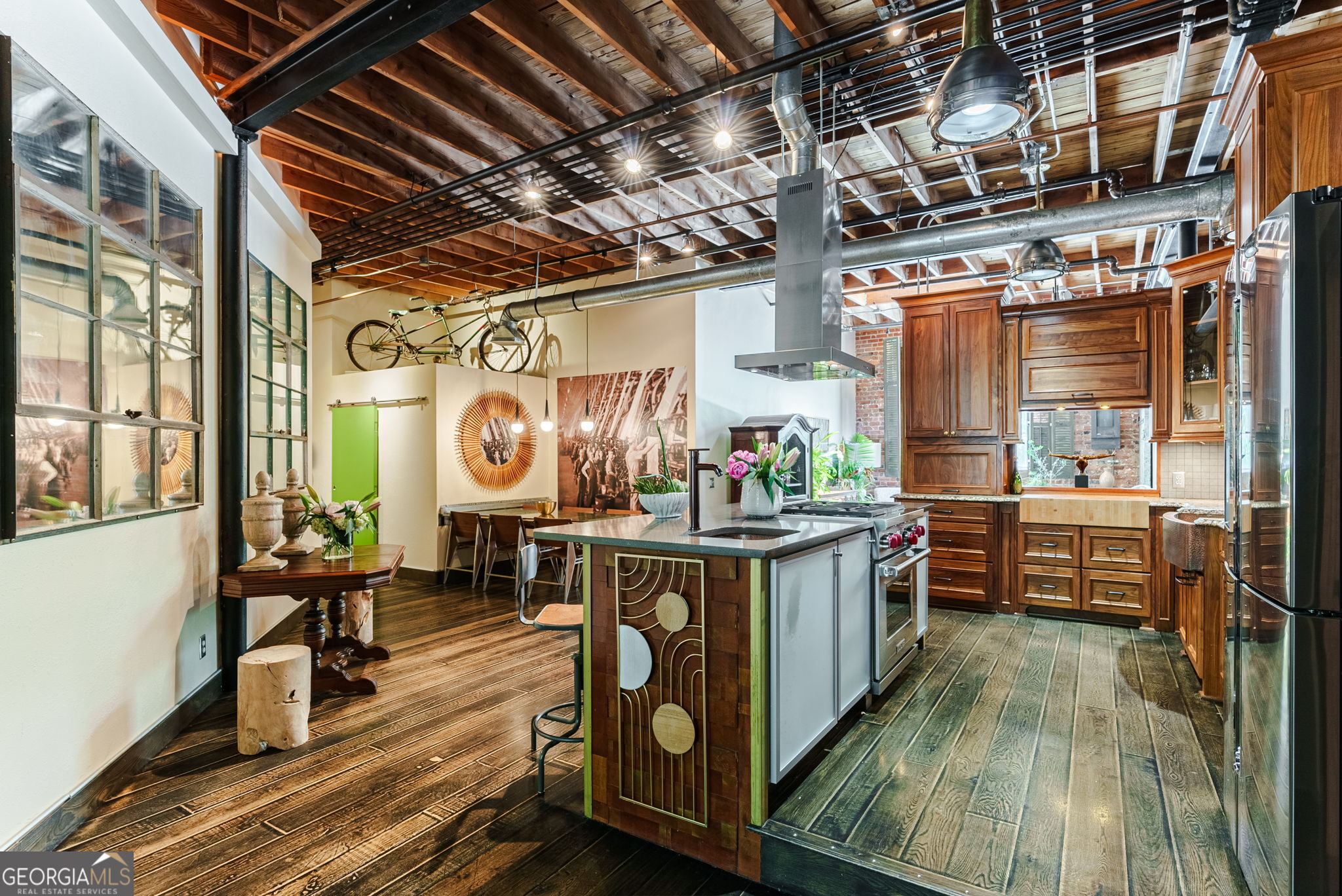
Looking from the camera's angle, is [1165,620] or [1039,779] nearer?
[1039,779]

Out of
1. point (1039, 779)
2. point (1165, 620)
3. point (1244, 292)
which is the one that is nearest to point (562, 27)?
point (1244, 292)

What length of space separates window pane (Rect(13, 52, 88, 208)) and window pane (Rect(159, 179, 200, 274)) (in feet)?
2.20

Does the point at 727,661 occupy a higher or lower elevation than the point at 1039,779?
higher

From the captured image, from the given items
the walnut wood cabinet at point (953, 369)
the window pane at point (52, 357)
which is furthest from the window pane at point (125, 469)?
the walnut wood cabinet at point (953, 369)

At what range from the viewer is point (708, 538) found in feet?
8.00

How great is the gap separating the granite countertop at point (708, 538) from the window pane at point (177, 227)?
234cm

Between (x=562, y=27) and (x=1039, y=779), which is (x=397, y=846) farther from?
(x=562, y=27)

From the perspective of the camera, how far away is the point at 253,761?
2.96 metres

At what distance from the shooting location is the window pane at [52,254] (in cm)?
209

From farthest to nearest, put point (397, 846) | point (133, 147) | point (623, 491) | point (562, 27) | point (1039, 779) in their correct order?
point (623, 491) < point (562, 27) < point (133, 147) < point (1039, 779) < point (397, 846)

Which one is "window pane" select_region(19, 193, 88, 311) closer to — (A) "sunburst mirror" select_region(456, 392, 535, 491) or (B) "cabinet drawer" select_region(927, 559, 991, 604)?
(A) "sunburst mirror" select_region(456, 392, 535, 491)

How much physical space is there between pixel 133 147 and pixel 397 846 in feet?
10.1

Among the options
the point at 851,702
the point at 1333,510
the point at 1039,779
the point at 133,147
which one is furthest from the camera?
the point at 851,702

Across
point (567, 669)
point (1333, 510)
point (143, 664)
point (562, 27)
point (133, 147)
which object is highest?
point (562, 27)
